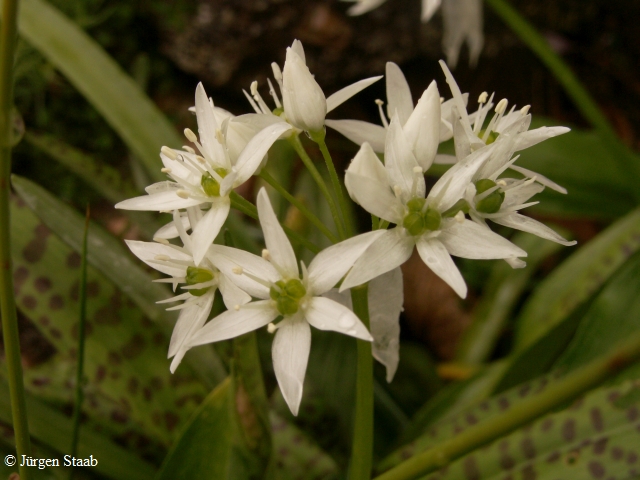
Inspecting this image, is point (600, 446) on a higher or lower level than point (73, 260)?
lower

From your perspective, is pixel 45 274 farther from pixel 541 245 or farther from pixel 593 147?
pixel 593 147

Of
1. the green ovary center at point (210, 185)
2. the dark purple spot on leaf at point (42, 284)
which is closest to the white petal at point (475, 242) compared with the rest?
the green ovary center at point (210, 185)

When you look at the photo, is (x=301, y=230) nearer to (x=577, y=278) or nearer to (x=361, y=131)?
(x=361, y=131)

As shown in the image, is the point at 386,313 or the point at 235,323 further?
the point at 386,313

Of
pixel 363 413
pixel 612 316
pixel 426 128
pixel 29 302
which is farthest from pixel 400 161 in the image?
pixel 29 302

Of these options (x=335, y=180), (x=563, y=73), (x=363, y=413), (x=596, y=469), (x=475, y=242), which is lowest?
(x=596, y=469)

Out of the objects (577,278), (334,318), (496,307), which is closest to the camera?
(334,318)
